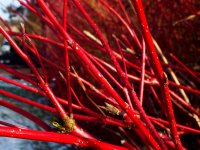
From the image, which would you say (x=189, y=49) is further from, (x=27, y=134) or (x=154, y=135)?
(x=27, y=134)

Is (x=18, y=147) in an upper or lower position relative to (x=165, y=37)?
lower

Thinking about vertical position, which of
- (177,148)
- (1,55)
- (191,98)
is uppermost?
(177,148)

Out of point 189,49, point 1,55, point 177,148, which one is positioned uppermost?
point 177,148

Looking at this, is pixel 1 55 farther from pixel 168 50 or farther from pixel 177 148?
pixel 177 148

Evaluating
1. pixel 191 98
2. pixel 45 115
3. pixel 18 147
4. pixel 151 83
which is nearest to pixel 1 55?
pixel 45 115

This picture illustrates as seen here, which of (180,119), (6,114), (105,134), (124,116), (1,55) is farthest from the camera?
(1,55)

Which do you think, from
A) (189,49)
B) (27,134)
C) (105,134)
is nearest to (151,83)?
(27,134)

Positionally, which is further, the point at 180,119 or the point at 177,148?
the point at 180,119

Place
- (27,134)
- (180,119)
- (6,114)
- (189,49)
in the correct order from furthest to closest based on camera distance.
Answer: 1. (6,114)
2. (189,49)
3. (180,119)
4. (27,134)

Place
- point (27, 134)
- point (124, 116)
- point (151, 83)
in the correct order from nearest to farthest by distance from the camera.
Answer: point (27, 134)
point (124, 116)
point (151, 83)
